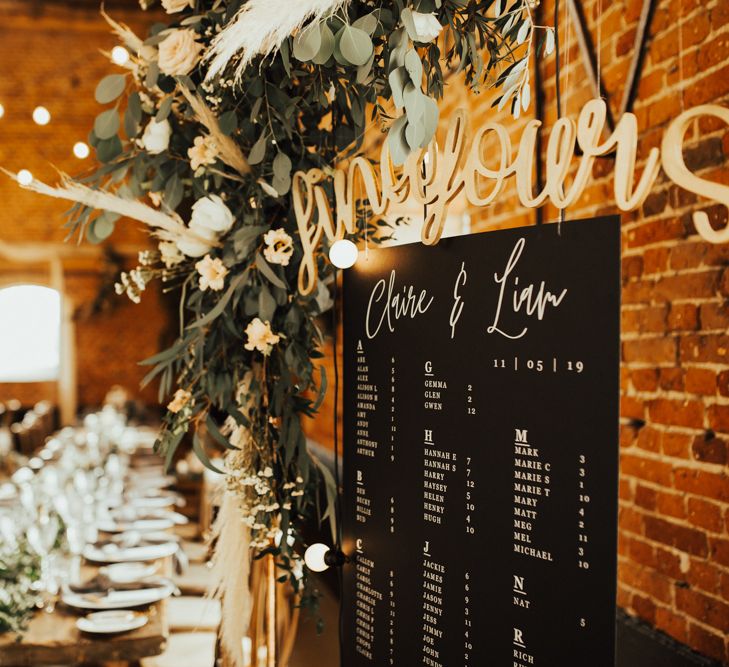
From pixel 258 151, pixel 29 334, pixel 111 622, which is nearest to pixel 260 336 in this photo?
pixel 258 151

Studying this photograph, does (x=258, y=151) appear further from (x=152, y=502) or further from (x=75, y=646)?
(x=152, y=502)

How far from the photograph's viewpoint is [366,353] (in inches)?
68.0

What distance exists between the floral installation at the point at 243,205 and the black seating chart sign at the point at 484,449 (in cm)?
16

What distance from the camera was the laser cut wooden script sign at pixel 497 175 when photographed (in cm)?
108

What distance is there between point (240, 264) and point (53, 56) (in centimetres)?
985

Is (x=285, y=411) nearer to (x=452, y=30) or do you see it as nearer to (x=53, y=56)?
(x=452, y=30)

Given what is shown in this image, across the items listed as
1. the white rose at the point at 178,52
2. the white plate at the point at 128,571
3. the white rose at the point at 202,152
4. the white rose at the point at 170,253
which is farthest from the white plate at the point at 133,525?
the white rose at the point at 178,52

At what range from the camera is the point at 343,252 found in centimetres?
160

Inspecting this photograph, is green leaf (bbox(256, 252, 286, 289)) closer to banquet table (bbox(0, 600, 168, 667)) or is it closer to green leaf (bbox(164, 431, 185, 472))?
green leaf (bbox(164, 431, 185, 472))

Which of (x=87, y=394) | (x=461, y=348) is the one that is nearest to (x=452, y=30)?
(x=461, y=348)

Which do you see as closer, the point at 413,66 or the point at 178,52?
the point at 413,66

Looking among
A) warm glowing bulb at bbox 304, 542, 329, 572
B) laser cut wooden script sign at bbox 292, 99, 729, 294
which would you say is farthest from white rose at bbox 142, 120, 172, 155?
warm glowing bulb at bbox 304, 542, 329, 572

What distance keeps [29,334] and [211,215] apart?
34.2 ft

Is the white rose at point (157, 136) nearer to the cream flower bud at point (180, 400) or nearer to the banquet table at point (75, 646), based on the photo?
the cream flower bud at point (180, 400)
